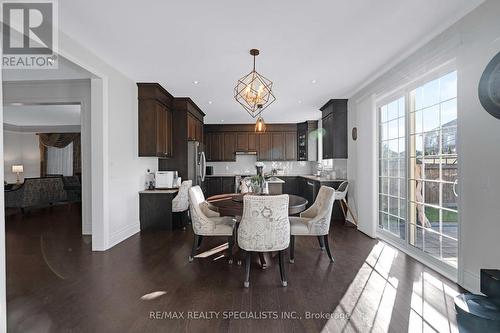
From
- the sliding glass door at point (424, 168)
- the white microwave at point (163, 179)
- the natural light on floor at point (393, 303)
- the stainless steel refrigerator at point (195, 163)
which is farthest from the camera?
the stainless steel refrigerator at point (195, 163)

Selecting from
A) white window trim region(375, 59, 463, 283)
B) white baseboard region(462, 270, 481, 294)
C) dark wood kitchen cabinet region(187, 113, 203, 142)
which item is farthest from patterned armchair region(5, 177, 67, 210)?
white baseboard region(462, 270, 481, 294)

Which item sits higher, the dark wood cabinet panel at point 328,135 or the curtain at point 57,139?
the curtain at point 57,139

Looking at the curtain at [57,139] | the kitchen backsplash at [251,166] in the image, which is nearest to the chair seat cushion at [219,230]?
the kitchen backsplash at [251,166]

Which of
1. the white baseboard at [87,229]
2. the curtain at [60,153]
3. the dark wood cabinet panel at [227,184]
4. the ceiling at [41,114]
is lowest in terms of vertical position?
the white baseboard at [87,229]

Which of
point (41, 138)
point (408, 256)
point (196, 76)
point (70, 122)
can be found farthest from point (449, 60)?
point (41, 138)

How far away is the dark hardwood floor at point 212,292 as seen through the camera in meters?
1.82

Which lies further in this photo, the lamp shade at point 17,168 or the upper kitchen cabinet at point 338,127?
the lamp shade at point 17,168

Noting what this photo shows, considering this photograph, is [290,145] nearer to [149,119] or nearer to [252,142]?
[252,142]

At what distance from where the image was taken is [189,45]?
111 inches

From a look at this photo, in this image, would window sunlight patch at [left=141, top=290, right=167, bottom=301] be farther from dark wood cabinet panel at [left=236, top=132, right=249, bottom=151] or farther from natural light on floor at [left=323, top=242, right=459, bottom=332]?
dark wood cabinet panel at [left=236, top=132, right=249, bottom=151]

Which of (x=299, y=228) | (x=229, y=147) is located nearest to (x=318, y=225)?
(x=299, y=228)

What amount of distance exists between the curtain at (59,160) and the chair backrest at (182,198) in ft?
27.3

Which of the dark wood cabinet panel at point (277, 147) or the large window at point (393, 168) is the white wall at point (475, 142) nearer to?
the large window at point (393, 168)

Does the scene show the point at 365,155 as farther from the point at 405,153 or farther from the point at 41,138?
the point at 41,138
